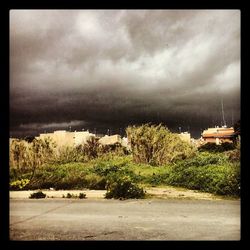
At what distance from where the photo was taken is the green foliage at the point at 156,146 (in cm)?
1945

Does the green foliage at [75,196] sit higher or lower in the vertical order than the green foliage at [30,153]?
lower

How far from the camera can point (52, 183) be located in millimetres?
13453

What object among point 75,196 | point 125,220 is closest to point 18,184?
point 75,196

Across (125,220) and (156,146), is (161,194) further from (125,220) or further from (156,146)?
(156,146)

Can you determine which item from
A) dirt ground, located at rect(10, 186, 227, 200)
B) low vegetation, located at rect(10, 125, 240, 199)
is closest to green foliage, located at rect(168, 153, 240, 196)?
low vegetation, located at rect(10, 125, 240, 199)

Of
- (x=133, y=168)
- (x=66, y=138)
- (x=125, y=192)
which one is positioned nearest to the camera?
(x=125, y=192)

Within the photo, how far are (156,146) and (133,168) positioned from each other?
3.66 meters

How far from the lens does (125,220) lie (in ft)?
24.4

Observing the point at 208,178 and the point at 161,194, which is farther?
the point at 208,178

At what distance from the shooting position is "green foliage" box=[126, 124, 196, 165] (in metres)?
19.5

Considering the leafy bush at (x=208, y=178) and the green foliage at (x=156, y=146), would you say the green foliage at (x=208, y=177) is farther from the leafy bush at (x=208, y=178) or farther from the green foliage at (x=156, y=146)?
the green foliage at (x=156, y=146)

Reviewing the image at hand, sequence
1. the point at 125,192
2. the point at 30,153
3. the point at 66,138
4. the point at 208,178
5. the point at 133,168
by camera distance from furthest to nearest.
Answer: the point at 66,138, the point at 30,153, the point at 133,168, the point at 208,178, the point at 125,192

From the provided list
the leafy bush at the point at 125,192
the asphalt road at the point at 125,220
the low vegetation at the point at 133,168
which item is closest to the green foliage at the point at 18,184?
the low vegetation at the point at 133,168
